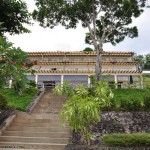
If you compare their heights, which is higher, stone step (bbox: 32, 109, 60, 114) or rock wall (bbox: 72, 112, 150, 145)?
stone step (bbox: 32, 109, 60, 114)

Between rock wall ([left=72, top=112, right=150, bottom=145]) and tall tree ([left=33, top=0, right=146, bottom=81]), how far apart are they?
380 inches

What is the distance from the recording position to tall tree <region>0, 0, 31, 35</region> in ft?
38.2

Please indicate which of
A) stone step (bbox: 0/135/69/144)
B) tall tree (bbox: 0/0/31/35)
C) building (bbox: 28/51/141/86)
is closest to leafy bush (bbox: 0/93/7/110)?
stone step (bbox: 0/135/69/144)

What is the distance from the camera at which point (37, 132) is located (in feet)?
47.9

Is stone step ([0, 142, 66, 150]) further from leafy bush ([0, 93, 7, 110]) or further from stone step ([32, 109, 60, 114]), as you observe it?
stone step ([32, 109, 60, 114])

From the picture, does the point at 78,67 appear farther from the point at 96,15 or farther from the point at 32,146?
the point at 32,146

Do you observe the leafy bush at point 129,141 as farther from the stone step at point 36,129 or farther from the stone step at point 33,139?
the stone step at point 36,129

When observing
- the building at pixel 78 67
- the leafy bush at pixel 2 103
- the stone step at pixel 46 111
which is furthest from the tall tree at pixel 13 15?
the building at pixel 78 67

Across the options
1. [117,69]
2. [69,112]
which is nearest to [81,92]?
[69,112]

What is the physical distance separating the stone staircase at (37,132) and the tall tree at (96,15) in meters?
9.05

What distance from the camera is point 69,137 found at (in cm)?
1391

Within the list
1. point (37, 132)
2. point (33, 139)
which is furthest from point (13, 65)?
point (37, 132)

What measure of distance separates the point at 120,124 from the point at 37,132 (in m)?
3.91

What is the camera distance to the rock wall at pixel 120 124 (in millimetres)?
14227
